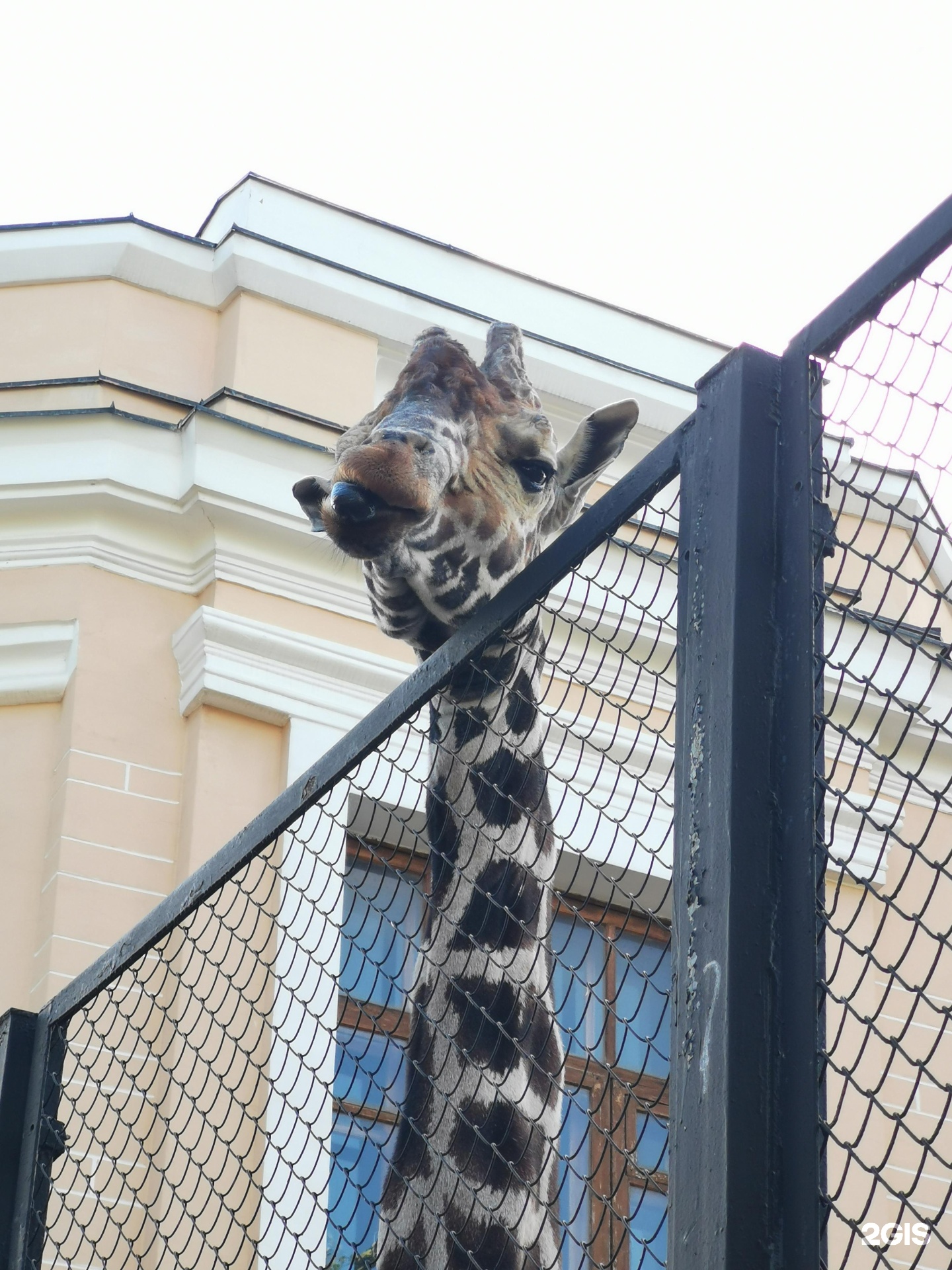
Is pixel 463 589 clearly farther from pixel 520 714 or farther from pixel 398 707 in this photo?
pixel 398 707

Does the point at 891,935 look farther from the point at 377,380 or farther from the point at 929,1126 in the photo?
the point at 377,380

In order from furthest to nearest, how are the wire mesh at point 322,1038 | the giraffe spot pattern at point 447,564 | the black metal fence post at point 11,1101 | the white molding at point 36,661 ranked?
1. the white molding at point 36,661
2. the wire mesh at point 322,1038
3. the black metal fence post at point 11,1101
4. the giraffe spot pattern at point 447,564

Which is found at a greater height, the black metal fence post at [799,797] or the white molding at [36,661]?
the white molding at [36,661]

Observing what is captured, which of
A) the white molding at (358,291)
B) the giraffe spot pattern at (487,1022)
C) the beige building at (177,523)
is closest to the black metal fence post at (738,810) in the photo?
the giraffe spot pattern at (487,1022)

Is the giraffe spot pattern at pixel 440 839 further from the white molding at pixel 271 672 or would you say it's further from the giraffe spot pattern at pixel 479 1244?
the white molding at pixel 271 672

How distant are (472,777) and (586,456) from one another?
2.37 ft

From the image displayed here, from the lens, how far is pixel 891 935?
920cm

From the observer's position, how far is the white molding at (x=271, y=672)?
8.31 meters

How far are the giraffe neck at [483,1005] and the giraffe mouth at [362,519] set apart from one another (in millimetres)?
263

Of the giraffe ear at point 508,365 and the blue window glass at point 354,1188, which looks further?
the blue window glass at point 354,1188

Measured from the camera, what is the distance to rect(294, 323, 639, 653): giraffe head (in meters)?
3.44

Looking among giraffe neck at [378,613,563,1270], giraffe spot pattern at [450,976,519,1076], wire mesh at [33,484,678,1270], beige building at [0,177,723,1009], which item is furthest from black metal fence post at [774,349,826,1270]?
beige building at [0,177,723,1009]

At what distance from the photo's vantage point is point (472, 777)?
384 cm

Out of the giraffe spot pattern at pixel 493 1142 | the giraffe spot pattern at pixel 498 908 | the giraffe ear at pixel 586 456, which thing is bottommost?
the giraffe spot pattern at pixel 493 1142
